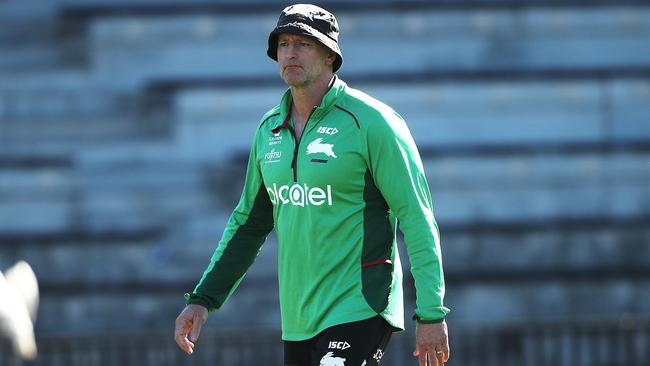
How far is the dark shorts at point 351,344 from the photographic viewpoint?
5.19m

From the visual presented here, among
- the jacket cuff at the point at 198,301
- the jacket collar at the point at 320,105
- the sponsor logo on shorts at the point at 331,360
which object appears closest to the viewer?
the sponsor logo on shorts at the point at 331,360

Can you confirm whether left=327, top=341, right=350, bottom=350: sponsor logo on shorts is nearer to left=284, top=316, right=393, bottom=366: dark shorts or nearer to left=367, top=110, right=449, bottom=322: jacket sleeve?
left=284, top=316, right=393, bottom=366: dark shorts

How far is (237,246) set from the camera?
5.81m

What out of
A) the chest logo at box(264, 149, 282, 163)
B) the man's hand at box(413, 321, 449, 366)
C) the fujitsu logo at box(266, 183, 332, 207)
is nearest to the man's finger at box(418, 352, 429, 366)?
the man's hand at box(413, 321, 449, 366)

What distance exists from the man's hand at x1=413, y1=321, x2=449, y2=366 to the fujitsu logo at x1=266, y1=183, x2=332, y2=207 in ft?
2.08

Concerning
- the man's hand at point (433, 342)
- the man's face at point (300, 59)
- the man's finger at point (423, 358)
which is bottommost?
the man's finger at point (423, 358)

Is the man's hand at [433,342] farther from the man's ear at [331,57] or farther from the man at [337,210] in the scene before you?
the man's ear at [331,57]

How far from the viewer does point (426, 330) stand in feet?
16.4

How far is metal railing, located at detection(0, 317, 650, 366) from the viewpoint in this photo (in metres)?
10.9

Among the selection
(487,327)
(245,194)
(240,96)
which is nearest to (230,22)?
(240,96)

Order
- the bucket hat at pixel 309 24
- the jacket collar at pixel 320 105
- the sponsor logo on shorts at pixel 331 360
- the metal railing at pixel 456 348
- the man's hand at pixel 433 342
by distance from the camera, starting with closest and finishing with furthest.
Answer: the man's hand at pixel 433 342, the sponsor logo on shorts at pixel 331 360, the bucket hat at pixel 309 24, the jacket collar at pixel 320 105, the metal railing at pixel 456 348

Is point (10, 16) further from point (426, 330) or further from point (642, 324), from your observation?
point (426, 330)

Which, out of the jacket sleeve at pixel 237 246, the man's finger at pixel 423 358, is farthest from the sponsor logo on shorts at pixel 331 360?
the jacket sleeve at pixel 237 246

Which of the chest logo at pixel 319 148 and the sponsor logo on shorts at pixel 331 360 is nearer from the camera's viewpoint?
the sponsor logo on shorts at pixel 331 360
